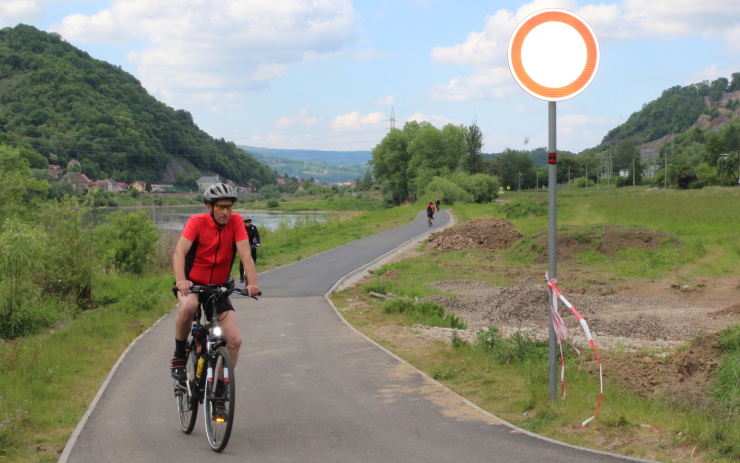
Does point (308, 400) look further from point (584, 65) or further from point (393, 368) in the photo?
point (584, 65)

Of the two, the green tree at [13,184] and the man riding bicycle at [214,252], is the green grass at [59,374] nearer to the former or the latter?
the man riding bicycle at [214,252]

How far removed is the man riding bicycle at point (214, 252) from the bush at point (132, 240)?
19.3 meters

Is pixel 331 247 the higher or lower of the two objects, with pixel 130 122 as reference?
lower

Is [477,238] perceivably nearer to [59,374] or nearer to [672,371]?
[672,371]

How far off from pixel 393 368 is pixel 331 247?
24.1 m

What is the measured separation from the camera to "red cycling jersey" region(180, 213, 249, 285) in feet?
18.7

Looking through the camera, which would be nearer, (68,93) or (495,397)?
(495,397)

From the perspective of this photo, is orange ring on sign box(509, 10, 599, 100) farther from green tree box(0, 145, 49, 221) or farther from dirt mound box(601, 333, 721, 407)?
green tree box(0, 145, 49, 221)

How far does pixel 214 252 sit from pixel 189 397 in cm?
126

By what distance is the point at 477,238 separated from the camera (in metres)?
33.1

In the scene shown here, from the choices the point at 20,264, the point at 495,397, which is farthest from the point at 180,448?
the point at 20,264

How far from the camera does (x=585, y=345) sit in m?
9.76

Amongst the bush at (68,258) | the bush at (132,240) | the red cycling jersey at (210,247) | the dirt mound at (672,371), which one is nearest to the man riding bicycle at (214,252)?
the red cycling jersey at (210,247)

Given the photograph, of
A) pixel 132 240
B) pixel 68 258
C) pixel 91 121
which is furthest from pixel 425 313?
pixel 91 121
